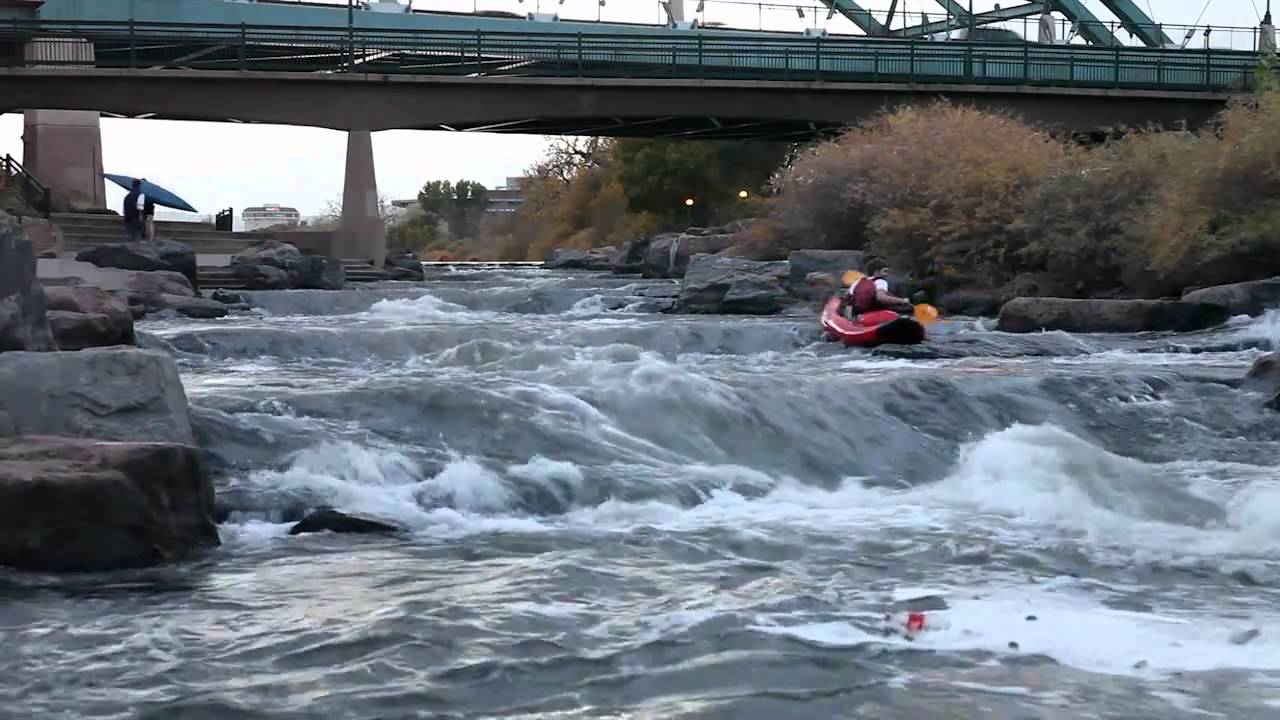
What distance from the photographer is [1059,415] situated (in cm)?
1470

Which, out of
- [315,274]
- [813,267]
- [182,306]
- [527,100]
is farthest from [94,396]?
[527,100]

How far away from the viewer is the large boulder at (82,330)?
16672 millimetres

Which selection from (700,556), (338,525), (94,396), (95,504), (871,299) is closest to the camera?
(95,504)

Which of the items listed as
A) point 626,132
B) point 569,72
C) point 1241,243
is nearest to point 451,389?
point 1241,243

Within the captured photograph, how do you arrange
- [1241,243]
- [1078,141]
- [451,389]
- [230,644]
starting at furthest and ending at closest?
[1078,141], [1241,243], [451,389], [230,644]

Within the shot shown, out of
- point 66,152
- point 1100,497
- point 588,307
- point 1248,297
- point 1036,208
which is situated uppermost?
point 66,152

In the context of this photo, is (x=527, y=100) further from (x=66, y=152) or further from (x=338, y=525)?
(x=338, y=525)

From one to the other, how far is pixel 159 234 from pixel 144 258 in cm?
1264

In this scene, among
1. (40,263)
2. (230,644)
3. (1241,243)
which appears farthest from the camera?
(40,263)

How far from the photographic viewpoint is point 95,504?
8719 millimetres

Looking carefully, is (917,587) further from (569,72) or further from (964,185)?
(569,72)

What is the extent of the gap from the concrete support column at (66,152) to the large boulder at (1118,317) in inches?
1316

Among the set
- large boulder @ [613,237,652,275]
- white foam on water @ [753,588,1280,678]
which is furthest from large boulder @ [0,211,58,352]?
large boulder @ [613,237,652,275]

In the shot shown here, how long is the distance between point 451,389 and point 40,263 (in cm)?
1860
